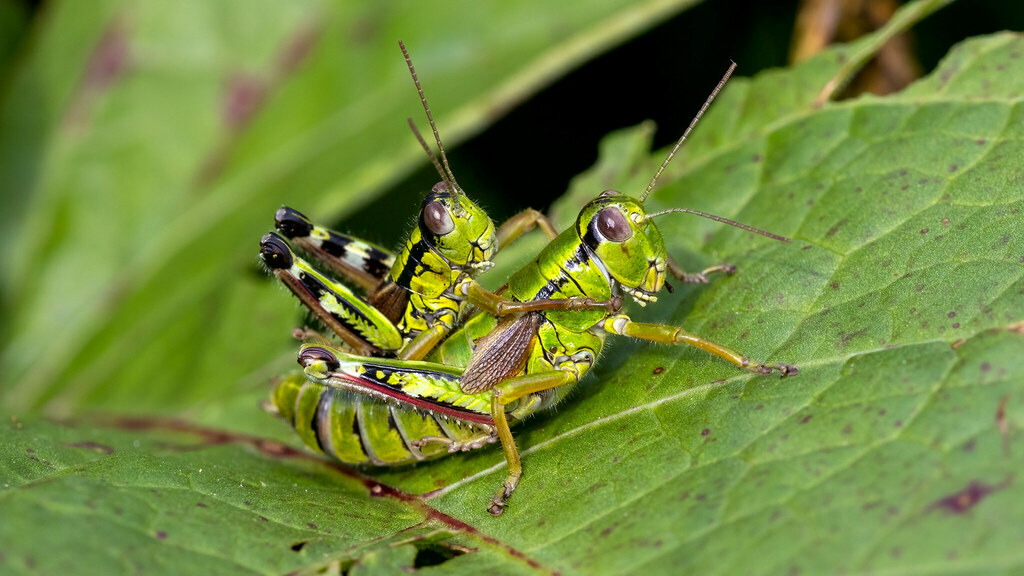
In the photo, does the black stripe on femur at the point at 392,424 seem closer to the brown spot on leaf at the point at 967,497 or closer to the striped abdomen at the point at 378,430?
the striped abdomen at the point at 378,430

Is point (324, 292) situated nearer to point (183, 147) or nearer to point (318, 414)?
point (318, 414)

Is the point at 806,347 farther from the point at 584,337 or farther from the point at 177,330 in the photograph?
the point at 177,330

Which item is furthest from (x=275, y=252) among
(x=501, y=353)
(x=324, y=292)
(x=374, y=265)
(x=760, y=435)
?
(x=760, y=435)

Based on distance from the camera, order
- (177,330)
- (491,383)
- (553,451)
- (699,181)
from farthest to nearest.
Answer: (177,330), (699,181), (491,383), (553,451)

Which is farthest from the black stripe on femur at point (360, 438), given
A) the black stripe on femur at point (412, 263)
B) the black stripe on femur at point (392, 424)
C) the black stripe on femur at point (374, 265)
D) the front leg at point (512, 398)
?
the black stripe on femur at point (374, 265)

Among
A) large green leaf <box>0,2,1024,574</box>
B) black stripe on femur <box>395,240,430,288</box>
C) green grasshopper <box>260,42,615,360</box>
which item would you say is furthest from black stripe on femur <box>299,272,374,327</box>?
large green leaf <box>0,2,1024,574</box>

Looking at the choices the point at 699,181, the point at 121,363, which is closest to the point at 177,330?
the point at 121,363

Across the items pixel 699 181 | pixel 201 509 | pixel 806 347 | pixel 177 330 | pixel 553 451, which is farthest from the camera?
pixel 177 330
